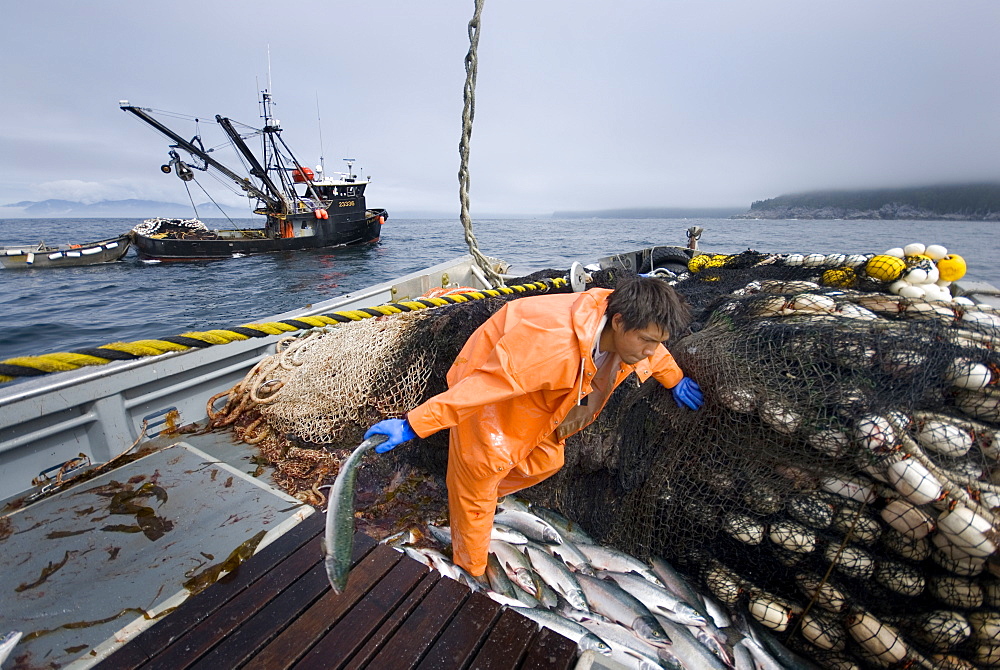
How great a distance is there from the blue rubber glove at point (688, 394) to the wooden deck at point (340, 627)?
1576 mm

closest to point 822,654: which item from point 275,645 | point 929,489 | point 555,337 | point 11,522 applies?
point 929,489

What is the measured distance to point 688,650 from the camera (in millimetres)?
2379

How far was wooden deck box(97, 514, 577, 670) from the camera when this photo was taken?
1.63m

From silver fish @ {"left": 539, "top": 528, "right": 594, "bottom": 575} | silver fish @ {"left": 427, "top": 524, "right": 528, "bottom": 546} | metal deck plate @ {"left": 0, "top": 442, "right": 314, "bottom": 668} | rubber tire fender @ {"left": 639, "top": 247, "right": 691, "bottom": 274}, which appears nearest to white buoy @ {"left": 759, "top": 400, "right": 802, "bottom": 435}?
silver fish @ {"left": 539, "top": 528, "right": 594, "bottom": 575}

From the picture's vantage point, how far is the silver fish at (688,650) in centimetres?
231

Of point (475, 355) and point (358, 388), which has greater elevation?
point (475, 355)

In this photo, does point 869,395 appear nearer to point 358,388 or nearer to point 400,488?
point 400,488

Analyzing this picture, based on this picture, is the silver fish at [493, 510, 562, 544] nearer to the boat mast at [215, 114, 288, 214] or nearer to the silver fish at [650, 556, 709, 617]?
the silver fish at [650, 556, 709, 617]

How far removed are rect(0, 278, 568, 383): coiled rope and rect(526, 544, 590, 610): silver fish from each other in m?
2.15

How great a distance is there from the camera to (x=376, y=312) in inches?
136

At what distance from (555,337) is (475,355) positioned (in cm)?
47

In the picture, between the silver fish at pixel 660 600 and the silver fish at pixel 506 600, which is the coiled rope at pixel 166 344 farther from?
the silver fish at pixel 660 600

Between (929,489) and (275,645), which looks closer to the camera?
(275,645)

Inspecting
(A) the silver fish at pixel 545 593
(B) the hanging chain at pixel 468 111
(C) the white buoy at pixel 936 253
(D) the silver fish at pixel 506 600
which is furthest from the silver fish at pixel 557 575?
(C) the white buoy at pixel 936 253
